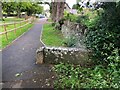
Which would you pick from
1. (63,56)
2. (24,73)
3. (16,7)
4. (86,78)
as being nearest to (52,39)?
(63,56)

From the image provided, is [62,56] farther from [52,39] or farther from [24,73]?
[52,39]

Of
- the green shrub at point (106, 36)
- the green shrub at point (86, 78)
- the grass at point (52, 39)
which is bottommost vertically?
the grass at point (52, 39)

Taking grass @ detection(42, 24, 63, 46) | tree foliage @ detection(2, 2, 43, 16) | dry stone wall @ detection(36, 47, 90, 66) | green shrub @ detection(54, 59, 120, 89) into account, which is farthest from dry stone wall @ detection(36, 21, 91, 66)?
tree foliage @ detection(2, 2, 43, 16)

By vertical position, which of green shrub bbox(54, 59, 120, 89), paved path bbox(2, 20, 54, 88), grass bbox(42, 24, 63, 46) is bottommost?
grass bbox(42, 24, 63, 46)

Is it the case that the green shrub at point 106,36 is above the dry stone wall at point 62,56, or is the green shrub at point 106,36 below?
above

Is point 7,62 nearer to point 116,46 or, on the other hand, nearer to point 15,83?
point 15,83

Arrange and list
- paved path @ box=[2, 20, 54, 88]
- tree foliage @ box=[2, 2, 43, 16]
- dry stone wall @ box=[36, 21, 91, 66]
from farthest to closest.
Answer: tree foliage @ box=[2, 2, 43, 16], dry stone wall @ box=[36, 21, 91, 66], paved path @ box=[2, 20, 54, 88]

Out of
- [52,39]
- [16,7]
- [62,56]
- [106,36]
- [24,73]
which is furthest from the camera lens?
[16,7]

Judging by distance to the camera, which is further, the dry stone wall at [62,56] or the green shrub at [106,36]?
the dry stone wall at [62,56]

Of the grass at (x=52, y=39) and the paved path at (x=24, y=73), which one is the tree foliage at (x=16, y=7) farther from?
the paved path at (x=24, y=73)

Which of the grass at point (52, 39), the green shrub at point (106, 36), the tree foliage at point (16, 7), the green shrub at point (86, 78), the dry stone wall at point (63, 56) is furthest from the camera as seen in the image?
the tree foliage at point (16, 7)

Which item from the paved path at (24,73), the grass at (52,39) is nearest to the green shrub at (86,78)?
the paved path at (24,73)

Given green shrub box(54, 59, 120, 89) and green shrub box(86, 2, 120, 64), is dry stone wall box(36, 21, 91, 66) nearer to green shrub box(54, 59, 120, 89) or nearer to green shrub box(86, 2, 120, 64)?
green shrub box(86, 2, 120, 64)

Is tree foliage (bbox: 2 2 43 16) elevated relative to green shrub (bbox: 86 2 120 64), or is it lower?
lower
